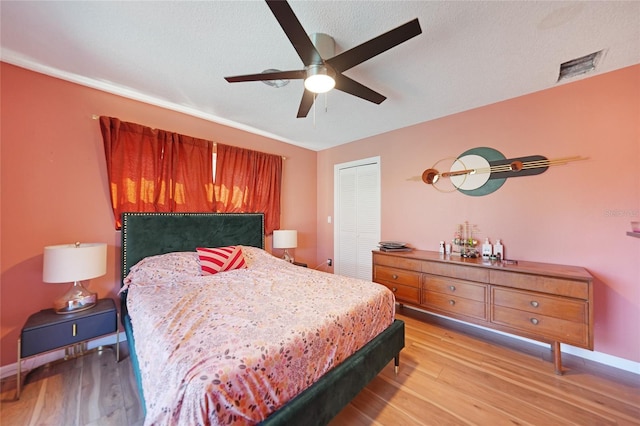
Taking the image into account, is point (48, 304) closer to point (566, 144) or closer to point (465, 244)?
point (465, 244)

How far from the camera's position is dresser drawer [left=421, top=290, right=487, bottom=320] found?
7.71 feet

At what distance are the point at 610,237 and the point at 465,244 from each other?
1.14 metres

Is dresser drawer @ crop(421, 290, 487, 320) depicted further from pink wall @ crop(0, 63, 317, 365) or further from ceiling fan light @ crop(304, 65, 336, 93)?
pink wall @ crop(0, 63, 317, 365)

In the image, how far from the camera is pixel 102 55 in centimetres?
194

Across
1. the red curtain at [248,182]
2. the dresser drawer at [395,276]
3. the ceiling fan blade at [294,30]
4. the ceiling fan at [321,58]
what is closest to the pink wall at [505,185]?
the red curtain at [248,182]

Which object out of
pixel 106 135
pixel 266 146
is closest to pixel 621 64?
pixel 266 146

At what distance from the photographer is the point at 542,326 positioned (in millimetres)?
2027

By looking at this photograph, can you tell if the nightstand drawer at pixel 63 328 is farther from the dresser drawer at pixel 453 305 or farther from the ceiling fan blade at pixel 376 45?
the dresser drawer at pixel 453 305

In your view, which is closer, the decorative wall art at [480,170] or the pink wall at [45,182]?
the pink wall at [45,182]

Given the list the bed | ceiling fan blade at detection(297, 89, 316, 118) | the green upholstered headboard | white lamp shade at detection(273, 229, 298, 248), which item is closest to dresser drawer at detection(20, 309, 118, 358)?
the bed

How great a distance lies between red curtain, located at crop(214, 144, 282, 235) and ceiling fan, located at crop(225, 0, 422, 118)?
167 centimetres

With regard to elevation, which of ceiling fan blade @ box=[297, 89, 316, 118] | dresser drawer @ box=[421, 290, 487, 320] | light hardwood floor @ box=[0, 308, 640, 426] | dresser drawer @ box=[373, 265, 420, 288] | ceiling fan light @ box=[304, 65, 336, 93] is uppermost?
ceiling fan blade @ box=[297, 89, 316, 118]

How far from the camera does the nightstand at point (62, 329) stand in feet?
5.69

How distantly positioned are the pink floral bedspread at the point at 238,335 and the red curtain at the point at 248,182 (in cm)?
126
